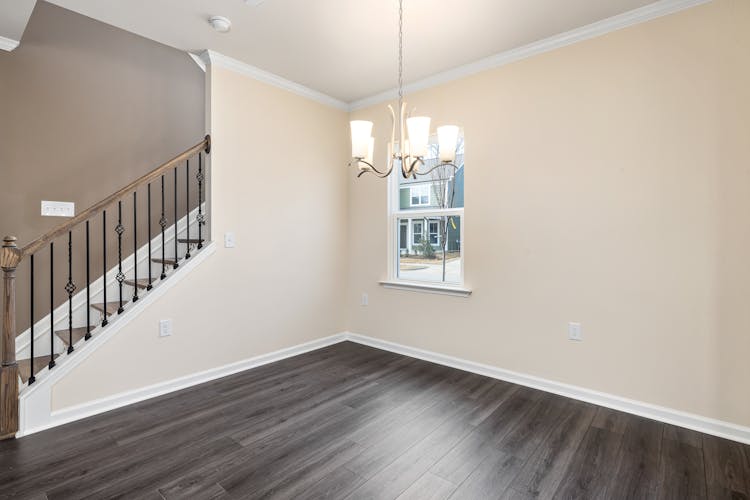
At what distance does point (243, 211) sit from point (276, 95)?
3.84 feet

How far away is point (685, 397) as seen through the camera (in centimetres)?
241

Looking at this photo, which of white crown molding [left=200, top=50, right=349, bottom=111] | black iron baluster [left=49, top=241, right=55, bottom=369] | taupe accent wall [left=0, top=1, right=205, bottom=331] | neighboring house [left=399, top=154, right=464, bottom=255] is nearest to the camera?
black iron baluster [left=49, top=241, right=55, bottom=369]

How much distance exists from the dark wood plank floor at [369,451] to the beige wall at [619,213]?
41 centimetres

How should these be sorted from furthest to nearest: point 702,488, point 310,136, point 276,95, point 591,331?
point 310,136, point 276,95, point 591,331, point 702,488

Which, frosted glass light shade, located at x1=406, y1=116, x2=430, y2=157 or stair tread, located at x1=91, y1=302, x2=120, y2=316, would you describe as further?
stair tread, located at x1=91, y1=302, x2=120, y2=316

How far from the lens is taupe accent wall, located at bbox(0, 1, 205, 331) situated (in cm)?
289

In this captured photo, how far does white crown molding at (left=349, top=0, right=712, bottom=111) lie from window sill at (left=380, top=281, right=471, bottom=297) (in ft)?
6.21

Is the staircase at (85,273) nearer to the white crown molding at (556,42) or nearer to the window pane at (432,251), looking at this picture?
the window pane at (432,251)

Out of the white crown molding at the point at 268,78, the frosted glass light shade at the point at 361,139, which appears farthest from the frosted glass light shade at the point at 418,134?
the white crown molding at the point at 268,78

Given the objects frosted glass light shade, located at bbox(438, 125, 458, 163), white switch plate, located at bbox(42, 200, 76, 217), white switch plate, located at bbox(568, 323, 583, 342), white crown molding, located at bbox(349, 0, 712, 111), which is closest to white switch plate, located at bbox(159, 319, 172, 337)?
white switch plate, located at bbox(42, 200, 76, 217)

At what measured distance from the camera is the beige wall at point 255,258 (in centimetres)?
276

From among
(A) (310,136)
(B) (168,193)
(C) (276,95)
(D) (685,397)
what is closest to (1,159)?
(B) (168,193)

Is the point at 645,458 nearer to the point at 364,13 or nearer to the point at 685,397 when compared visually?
the point at 685,397

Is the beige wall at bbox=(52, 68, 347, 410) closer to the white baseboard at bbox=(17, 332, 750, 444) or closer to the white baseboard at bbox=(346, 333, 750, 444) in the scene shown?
the white baseboard at bbox=(17, 332, 750, 444)
